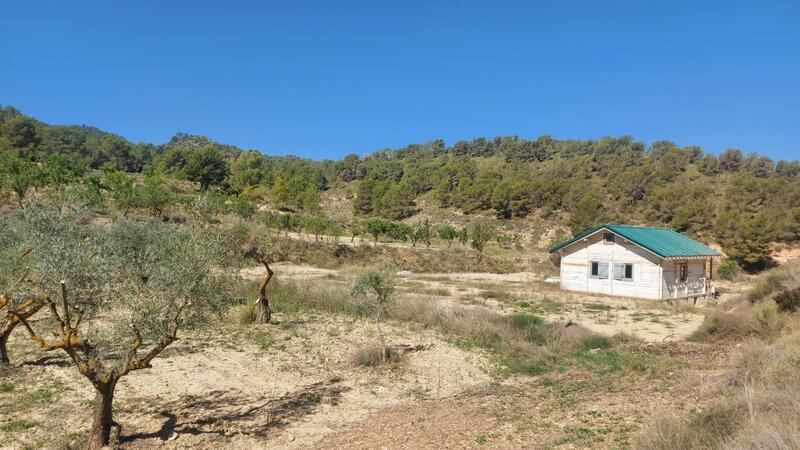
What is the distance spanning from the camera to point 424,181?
8056 cm

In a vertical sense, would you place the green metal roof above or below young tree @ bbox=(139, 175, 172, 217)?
below

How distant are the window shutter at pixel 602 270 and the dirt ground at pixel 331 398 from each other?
551 inches

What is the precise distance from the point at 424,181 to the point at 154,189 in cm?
4770

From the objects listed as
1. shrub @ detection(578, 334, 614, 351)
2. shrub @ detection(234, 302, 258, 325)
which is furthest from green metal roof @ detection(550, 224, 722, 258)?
shrub @ detection(234, 302, 258, 325)

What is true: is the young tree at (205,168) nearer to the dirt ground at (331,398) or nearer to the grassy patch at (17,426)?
the dirt ground at (331,398)

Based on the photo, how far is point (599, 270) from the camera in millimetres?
27078

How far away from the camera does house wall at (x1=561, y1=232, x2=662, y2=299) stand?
2519cm

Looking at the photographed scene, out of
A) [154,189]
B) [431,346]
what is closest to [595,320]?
[431,346]

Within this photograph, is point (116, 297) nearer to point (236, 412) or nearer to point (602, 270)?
point (236, 412)

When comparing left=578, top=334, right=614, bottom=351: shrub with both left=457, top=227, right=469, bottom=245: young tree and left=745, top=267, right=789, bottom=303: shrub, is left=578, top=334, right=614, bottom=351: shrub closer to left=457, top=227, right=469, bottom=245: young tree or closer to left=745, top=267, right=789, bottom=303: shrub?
left=745, top=267, right=789, bottom=303: shrub

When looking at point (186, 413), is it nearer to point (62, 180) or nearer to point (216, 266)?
point (216, 266)

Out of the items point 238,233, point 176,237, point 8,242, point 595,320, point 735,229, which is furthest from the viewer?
point 735,229

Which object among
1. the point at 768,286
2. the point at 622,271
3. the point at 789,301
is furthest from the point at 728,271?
the point at 789,301

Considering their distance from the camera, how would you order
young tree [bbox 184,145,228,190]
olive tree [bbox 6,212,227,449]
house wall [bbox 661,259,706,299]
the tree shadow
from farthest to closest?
young tree [bbox 184,145,228,190] < house wall [bbox 661,259,706,299] < the tree shadow < olive tree [bbox 6,212,227,449]
